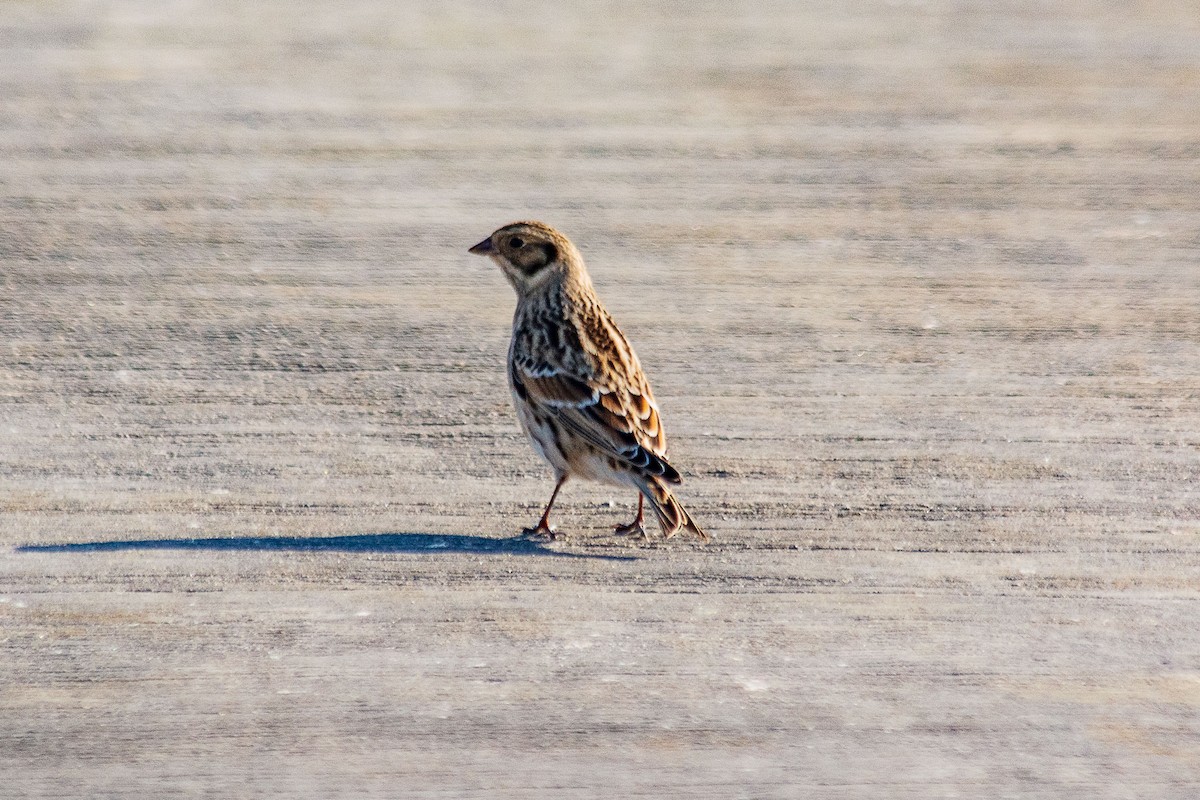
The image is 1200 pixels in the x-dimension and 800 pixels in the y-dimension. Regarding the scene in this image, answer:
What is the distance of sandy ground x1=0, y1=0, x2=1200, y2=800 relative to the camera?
12.5 feet

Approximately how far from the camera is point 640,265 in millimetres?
7477

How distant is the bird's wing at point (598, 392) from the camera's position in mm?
5152

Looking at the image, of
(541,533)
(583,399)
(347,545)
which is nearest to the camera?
(347,545)

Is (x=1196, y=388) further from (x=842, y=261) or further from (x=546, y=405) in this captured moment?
(x=546, y=405)

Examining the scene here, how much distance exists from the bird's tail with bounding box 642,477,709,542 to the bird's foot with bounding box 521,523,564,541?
27cm

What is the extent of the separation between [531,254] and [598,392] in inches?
34.0

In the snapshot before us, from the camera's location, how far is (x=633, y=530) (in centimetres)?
516

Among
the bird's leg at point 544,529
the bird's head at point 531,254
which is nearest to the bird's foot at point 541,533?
the bird's leg at point 544,529

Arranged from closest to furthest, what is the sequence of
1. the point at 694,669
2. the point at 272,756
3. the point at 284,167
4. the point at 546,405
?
the point at 272,756 < the point at 694,669 < the point at 546,405 < the point at 284,167

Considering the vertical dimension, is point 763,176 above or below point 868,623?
above

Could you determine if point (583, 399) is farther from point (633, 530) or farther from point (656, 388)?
point (656, 388)

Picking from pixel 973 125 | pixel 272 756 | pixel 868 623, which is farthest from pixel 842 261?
pixel 272 756

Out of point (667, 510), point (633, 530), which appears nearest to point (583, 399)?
point (633, 530)

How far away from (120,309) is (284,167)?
183 centimetres
